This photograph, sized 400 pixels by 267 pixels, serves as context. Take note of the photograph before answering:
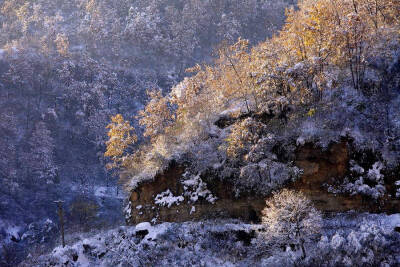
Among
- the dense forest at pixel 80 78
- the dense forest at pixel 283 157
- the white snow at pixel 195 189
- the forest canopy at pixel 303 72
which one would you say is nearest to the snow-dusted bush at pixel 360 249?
the dense forest at pixel 283 157

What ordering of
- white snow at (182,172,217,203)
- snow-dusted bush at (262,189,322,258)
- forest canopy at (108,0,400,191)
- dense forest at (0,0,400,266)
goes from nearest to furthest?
snow-dusted bush at (262,189,322,258) < dense forest at (0,0,400,266) < forest canopy at (108,0,400,191) < white snow at (182,172,217,203)

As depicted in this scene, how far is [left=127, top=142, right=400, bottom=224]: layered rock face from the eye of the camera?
2256 cm

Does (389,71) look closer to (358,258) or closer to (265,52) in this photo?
(265,52)

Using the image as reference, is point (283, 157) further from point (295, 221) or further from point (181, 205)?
point (181, 205)

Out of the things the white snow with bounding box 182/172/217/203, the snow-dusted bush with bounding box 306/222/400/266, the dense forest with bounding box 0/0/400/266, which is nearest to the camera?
the snow-dusted bush with bounding box 306/222/400/266

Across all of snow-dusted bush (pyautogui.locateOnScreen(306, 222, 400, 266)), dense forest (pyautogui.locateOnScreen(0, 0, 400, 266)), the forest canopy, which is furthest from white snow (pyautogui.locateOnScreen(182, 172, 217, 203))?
snow-dusted bush (pyautogui.locateOnScreen(306, 222, 400, 266))

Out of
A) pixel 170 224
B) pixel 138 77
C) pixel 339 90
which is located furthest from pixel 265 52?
pixel 138 77

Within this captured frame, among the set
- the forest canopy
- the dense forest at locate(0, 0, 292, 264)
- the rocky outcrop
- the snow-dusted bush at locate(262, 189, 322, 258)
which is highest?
the dense forest at locate(0, 0, 292, 264)

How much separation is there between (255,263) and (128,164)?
19.0 metres

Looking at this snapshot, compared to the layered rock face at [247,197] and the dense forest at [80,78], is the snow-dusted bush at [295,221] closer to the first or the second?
the layered rock face at [247,197]

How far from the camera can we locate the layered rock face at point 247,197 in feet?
74.0

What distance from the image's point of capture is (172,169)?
3081 centimetres

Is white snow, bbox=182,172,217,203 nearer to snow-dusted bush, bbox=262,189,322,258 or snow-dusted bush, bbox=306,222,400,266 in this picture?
snow-dusted bush, bbox=262,189,322,258

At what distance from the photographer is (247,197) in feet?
85.7
